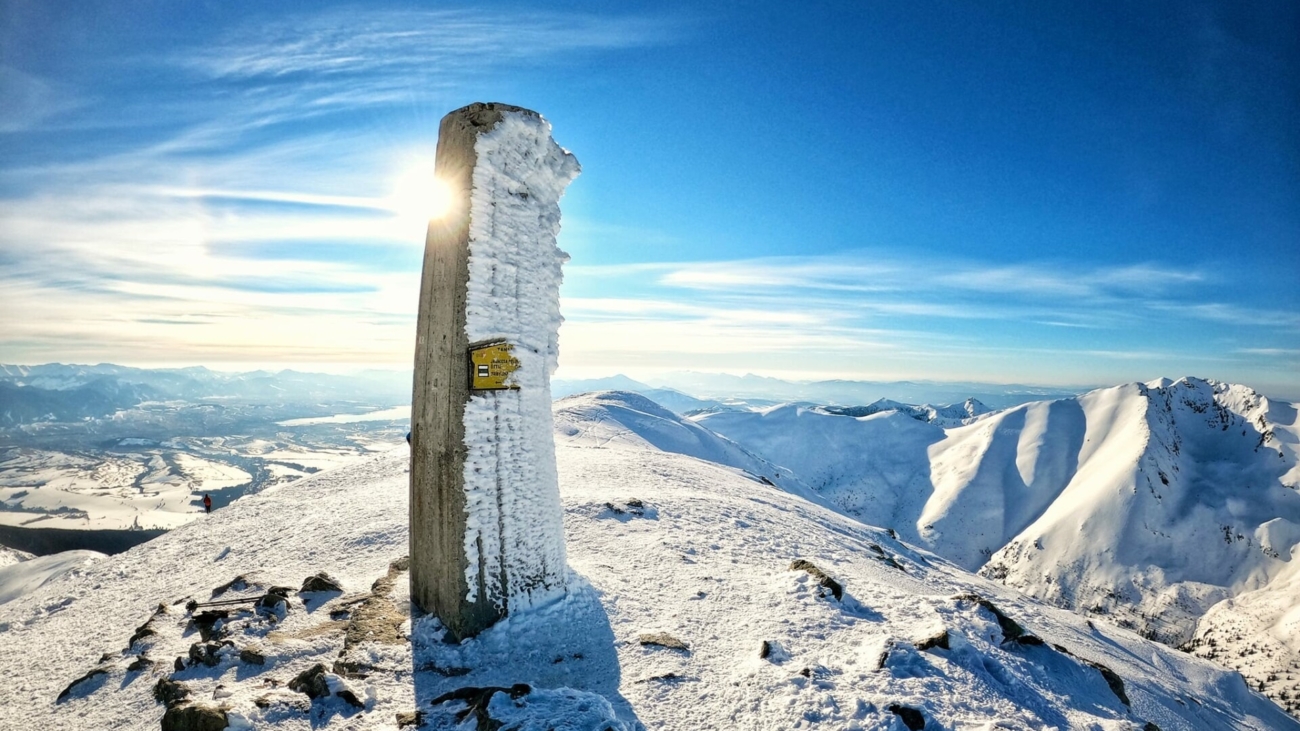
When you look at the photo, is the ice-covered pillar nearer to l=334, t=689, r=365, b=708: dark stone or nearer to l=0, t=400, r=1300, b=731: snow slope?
l=0, t=400, r=1300, b=731: snow slope

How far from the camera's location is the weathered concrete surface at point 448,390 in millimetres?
7406

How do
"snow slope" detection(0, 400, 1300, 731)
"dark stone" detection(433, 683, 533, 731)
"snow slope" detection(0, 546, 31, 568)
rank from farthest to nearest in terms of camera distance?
1. "snow slope" detection(0, 546, 31, 568)
2. "snow slope" detection(0, 400, 1300, 731)
3. "dark stone" detection(433, 683, 533, 731)

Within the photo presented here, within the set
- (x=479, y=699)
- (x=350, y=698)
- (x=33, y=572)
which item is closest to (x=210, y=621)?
(x=350, y=698)

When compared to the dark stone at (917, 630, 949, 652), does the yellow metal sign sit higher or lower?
higher

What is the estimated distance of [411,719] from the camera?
5.32 metres

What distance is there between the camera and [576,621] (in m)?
8.04

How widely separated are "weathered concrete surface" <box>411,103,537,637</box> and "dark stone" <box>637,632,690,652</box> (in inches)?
91.1

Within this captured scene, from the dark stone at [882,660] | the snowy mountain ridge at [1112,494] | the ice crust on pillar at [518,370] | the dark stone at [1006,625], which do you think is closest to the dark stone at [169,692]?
the ice crust on pillar at [518,370]

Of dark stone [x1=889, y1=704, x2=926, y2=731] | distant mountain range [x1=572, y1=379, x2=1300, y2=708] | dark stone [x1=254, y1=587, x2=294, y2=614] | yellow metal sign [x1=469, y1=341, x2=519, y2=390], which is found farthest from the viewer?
distant mountain range [x1=572, y1=379, x2=1300, y2=708]

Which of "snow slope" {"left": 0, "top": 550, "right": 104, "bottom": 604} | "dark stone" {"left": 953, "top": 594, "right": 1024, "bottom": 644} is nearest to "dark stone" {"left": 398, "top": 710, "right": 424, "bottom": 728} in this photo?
"dark stone" {"left": 953, "top": 594, "right": 1024, "bottom": 644}

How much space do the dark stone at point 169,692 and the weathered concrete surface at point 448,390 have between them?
280cm

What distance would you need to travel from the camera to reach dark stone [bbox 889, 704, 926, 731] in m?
5.54

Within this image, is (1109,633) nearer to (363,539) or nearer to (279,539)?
(363,539)

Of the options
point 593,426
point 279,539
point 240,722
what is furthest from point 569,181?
point 593,426
